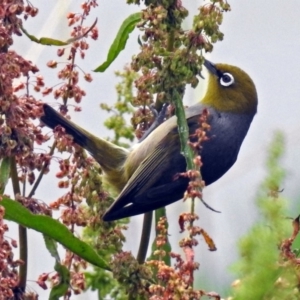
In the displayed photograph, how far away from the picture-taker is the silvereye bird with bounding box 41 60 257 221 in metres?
2.80

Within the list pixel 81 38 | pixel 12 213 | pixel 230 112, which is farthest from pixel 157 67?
pixel 230 112

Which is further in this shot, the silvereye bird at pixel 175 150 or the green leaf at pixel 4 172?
the silvereye bird at pixel 175 150

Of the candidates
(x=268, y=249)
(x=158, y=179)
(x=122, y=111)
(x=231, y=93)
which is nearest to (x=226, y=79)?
(x=231, y=93)

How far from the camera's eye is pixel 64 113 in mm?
1458

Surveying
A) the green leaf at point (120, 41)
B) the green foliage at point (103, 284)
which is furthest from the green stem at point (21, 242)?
the green leaf at point (120, 41)

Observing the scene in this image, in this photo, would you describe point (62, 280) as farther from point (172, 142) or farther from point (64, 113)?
point (172, 142)

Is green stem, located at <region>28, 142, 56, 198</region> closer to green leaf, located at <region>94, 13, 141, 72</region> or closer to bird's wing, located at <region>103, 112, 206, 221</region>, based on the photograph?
green leaf, located at <region>94, 13, 141, 72</region>

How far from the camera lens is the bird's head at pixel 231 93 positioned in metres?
3.27

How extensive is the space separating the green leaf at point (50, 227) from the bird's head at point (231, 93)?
2.10 metres

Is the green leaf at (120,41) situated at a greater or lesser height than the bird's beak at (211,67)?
lesser

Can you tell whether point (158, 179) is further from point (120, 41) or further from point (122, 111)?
point (120, 41)

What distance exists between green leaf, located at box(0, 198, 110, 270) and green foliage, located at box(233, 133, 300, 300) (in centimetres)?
82

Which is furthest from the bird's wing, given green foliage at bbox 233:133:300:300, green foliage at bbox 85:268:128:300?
green foliage at bbox 233:133:300:300

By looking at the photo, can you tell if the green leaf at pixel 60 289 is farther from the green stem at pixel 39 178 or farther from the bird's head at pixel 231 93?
the bird's head at pixel 231 93
